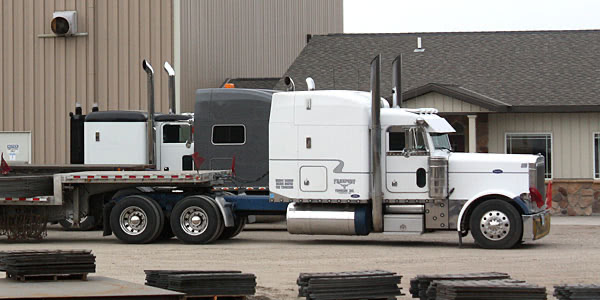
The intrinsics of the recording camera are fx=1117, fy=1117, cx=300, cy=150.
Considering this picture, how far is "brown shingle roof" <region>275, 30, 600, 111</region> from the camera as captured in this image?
30562 mm

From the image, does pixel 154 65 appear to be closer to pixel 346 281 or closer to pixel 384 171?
pixel 384 171

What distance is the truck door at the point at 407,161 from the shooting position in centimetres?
2056

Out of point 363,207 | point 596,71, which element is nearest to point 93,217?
point 363,207

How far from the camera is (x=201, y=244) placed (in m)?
21.3

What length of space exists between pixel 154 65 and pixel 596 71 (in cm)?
1261

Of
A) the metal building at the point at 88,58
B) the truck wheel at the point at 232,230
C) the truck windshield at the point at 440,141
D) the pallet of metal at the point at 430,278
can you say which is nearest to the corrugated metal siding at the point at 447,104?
the metal building at the point at 88,58

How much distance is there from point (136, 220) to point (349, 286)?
10.4 m

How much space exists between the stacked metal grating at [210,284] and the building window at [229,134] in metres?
11.1

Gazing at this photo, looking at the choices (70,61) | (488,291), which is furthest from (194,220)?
(70,61)

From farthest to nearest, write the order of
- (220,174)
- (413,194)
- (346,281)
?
(220,174) < (413,194) < (346,281)

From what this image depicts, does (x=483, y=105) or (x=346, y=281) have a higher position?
(x=483, y=105)

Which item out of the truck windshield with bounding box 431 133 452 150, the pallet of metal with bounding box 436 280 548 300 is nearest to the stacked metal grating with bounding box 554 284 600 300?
the pallet of metal with bounding box 436 280 548 300

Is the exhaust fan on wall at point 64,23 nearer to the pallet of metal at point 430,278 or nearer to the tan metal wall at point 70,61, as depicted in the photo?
the tan metal wall at point 70,61

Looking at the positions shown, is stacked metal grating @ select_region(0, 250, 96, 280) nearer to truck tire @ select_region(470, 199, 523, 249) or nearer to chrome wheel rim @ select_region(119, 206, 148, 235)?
chrome wheel rim @ select_region(119, 206, 148, 235)
